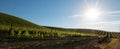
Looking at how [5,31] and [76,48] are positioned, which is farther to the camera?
[5,31]

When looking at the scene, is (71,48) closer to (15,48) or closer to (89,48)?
(89,48)

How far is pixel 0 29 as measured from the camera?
4488cm


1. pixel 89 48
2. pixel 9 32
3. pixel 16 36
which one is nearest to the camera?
pixel 89 48

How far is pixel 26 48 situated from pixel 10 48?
1.80 metres

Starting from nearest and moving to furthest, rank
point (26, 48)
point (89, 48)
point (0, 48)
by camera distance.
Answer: point (0, 48)
point (26, 48)
point (89, 48)

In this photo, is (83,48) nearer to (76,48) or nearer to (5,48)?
(76,48)

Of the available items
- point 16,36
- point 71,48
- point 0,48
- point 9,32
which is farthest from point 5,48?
point 9,32

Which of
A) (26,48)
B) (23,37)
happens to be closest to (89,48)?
(26,48)

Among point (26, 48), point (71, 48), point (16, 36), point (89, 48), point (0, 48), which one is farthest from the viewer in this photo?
point (16, 36)

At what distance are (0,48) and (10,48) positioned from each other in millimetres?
1079

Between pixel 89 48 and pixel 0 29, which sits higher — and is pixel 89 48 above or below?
below

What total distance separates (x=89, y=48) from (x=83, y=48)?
1.35m

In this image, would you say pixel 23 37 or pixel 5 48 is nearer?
pixel 5 48

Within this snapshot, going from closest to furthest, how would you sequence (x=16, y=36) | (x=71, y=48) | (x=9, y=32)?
(x=71, y=48) → (x=16, y=36) → (x=9, y=32)
